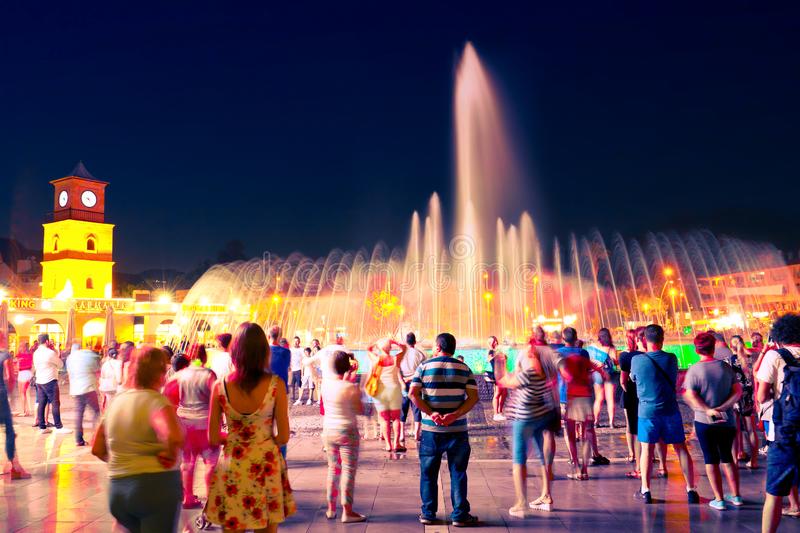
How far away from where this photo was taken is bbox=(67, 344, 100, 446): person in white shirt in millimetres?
12992

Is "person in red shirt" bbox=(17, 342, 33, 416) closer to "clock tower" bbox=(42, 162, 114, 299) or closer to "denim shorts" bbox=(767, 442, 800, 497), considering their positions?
"denim shorts" bbox=(767, 442, 800, 497)

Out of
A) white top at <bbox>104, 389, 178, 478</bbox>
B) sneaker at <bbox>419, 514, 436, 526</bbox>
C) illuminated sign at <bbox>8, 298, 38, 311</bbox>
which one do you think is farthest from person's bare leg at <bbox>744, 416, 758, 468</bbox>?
illuminated sign at <bbox>8, 298, 38, 311</bbox>

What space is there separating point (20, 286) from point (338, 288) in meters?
54.8

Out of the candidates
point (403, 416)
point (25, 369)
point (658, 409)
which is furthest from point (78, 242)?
point (658, 409)

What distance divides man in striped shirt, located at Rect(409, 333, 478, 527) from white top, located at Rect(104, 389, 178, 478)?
3040 mm

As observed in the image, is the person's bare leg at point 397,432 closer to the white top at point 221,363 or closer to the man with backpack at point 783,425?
the white top at point 221,363

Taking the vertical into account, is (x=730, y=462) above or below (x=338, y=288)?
below

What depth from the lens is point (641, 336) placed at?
433 inches

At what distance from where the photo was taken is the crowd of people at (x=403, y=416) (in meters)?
5.08

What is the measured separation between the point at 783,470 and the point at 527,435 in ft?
9.01

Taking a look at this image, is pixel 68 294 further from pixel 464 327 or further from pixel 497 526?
pixel 497 526

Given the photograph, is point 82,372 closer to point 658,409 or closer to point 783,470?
point 658,409

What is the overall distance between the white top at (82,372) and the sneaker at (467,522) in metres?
8.62

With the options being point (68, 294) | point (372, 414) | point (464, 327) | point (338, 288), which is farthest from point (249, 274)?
point (372, 414)
